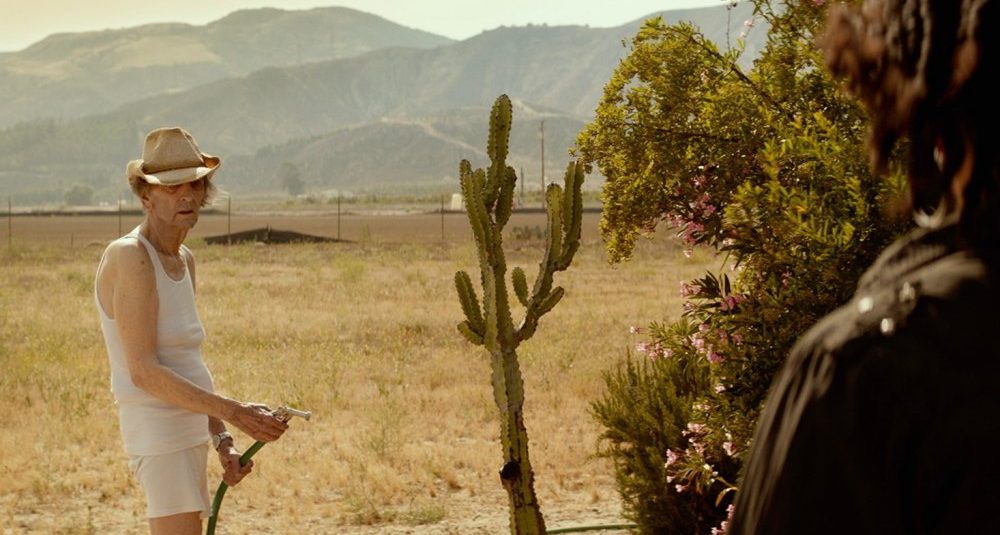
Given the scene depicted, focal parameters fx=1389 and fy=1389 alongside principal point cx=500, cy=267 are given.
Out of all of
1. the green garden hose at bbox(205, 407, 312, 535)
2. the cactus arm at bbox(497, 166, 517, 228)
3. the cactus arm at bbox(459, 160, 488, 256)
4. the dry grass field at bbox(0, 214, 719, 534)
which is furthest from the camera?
the dry grass field at bbox(0, 214, 719, 534)

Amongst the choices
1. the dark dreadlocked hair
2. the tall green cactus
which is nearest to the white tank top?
the tall green cactus

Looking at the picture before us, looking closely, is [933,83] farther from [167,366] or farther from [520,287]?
[520,287]

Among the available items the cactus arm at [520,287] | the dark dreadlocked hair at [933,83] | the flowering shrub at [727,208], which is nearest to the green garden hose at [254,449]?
the flowering shrub at [727,208]

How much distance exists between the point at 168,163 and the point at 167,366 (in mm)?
703

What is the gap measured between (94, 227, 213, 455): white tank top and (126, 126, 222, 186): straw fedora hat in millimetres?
259

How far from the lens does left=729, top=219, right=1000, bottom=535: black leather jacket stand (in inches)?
43.2

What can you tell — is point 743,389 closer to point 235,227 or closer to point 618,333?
point 618,333

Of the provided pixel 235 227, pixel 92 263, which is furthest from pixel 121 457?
pixel 235 227

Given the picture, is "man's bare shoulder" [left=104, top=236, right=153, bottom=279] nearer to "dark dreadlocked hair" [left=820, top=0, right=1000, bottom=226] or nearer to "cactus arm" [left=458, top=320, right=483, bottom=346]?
"cactus arm" [left=458, top=320, right=483, bottom=346]

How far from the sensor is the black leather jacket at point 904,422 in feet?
3.60

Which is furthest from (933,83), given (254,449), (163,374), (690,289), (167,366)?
(690,289)

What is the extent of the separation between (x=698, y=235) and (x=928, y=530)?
4.82 metres

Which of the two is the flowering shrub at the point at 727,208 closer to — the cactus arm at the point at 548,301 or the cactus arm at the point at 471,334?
the cactus arm at the point at 548,301

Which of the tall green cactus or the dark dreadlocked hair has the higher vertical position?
the dark dreadlocked hair
